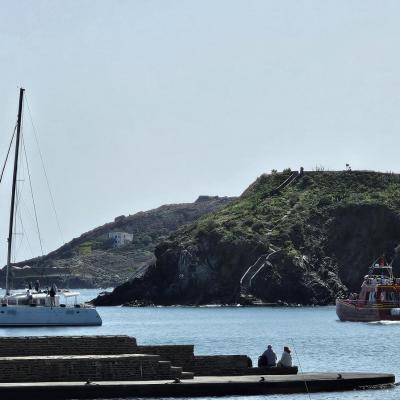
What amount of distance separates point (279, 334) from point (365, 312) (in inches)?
950

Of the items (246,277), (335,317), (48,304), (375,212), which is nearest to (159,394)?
(48,304)

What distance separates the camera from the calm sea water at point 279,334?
70.1 metres

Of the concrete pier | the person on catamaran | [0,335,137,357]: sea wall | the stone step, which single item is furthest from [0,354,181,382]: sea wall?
the person on catamaran

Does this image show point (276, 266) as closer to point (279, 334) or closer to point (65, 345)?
point (279, 334)

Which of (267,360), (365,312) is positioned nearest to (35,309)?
(365,312)

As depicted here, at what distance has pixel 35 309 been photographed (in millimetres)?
111625

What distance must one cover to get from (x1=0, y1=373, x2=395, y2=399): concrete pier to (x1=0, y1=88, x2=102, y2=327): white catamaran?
6264 centimetres

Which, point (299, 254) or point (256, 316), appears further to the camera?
point (299, 254)

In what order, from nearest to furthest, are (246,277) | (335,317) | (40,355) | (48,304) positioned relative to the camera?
(40,355) < (48,304) < (335,317) < (246,277)

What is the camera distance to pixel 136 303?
19812cm

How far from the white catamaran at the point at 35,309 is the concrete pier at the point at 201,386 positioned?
62643 mm

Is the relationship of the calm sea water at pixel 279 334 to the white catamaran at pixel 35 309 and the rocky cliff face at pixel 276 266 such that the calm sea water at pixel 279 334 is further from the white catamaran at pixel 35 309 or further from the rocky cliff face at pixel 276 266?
the rocky cliff face at pixel 276 266

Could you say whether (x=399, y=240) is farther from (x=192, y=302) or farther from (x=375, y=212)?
(x=192, y=302)

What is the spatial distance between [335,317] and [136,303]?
197ft
